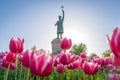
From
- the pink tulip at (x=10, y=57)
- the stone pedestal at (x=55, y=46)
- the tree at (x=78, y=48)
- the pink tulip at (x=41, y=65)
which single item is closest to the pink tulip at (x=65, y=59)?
the pink tulip at (x=10, y=57)

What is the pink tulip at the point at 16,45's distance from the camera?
4.37 meters

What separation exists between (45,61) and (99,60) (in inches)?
202

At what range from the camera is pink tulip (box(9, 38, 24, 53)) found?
4.37 metres

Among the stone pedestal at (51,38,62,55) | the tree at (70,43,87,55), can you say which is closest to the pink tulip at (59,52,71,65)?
the stone pedestal at (51,38,62,55)

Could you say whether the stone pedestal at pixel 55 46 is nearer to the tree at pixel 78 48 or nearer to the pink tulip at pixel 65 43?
the tree at pixel 78 48

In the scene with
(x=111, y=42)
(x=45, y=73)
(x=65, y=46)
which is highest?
(x=65, y=46)

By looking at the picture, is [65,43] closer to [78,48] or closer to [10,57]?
[10,57]

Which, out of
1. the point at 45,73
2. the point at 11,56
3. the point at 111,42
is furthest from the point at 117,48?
the point at 11,56

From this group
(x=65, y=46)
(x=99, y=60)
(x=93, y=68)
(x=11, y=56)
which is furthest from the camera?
(x=99, y=60)

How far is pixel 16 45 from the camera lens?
14.4 ft

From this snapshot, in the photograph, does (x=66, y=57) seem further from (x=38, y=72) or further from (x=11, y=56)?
(x=38, y=72)

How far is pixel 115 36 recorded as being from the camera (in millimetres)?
2422

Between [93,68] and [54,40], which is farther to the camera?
[54,40]

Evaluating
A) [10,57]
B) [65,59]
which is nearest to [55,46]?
[65,59]
